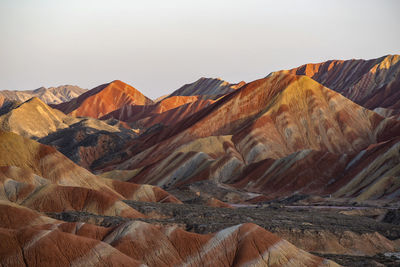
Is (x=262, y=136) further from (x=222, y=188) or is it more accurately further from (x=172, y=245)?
(x=172, y=245)

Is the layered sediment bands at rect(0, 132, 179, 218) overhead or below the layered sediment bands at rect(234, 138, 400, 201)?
overhead

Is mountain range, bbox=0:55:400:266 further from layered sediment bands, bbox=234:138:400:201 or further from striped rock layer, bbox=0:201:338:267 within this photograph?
layered sediment bands, bbox=234:138:400:201

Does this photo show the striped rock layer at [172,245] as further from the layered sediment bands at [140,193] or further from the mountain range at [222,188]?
the layered sediment bands at [140,193]

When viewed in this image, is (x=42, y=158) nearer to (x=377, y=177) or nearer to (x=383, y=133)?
(x=377, y=177)

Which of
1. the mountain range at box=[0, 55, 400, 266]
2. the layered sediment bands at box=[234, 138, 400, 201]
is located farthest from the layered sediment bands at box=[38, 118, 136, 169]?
the layered sediment bands at box=[234, 138, 400, 201]

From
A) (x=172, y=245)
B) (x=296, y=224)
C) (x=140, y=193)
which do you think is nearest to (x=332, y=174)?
(x=140, y=193)

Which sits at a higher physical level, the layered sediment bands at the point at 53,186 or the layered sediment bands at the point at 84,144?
the layered sediment bands at the point at 53,186

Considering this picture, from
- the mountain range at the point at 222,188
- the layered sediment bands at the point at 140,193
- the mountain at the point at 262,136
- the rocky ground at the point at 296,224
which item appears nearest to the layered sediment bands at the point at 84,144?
the mountain range at the point at 222,188
